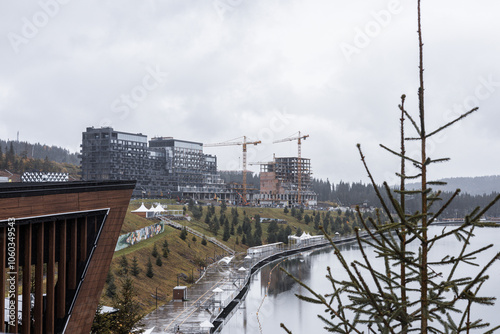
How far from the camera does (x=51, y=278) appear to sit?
53.7 feet

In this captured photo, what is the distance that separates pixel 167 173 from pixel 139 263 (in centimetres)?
9155

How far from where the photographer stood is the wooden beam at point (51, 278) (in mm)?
16188

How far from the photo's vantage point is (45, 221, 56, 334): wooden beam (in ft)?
53.1

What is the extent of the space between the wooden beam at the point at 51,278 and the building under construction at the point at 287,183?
152 m

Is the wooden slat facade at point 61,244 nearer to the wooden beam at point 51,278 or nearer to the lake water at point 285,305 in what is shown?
the wooden beam at point 51,278

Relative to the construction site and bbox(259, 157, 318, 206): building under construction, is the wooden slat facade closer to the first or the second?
the construction site

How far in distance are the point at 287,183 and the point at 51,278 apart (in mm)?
172358

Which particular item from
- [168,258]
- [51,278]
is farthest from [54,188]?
[168,258]

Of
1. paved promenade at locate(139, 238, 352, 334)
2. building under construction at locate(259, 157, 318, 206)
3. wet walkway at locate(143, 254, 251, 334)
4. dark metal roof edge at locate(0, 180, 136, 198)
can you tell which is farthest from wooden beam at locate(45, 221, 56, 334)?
building under construction at locate(259, 157, 318, 206)

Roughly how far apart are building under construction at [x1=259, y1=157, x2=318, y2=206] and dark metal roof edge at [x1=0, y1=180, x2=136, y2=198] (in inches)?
5905

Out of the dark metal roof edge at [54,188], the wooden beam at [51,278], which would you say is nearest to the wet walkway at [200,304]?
the wooden beam at [51,278]

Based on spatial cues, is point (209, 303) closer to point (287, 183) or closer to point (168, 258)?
point (168, 258)

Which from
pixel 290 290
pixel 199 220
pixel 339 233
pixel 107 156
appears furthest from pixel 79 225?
pixel 107 156

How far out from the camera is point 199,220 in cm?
9588
